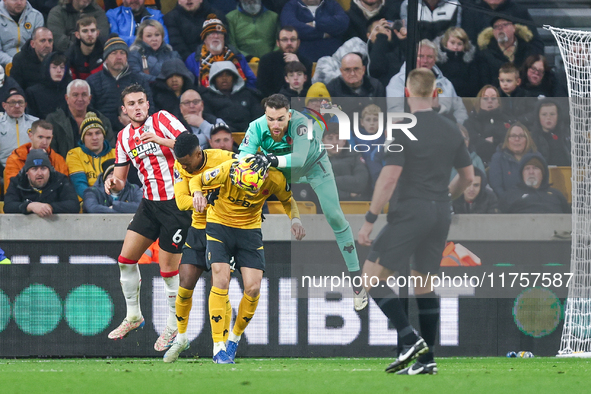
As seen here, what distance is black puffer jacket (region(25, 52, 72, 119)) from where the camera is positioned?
35.5ft

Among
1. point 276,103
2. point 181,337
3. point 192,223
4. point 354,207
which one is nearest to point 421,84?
point 276,103

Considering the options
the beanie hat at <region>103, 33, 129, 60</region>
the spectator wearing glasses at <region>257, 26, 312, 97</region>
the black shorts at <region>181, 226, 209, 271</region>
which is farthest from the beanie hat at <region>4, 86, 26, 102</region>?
the black shorts at <region>181, 226, 209, 271</region>

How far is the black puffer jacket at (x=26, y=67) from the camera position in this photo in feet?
36.0

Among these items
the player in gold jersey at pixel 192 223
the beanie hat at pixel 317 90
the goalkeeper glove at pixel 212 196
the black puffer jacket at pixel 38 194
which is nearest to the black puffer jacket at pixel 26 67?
the black puffer jacket at pixel 38 194

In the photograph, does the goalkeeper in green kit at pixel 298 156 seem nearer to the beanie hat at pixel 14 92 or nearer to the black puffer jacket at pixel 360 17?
the black puffer jacket at pixel 360 17

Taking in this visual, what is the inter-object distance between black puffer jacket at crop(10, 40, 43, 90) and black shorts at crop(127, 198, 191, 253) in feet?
13.1

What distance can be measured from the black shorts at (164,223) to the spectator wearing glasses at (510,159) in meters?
3.57

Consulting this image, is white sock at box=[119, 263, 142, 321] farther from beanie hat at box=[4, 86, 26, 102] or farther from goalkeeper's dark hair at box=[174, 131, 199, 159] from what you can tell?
beanie hat at box=[4, 86, 26, 102]

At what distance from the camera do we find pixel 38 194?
946cm

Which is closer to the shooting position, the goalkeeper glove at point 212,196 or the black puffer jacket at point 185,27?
the goalkeeper glove at point 212,196

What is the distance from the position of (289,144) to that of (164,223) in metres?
1.39

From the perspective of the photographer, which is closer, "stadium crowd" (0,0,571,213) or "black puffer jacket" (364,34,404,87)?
"stadium crowd" (0,0,571,213)

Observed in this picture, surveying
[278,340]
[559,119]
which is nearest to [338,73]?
[559,119]

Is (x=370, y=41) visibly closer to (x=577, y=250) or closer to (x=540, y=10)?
(x=540, y=10)
